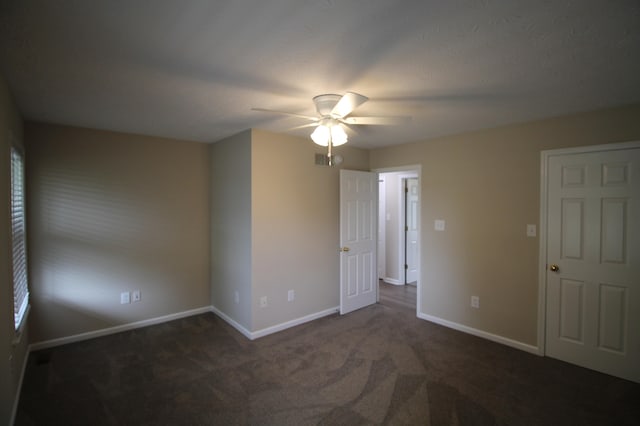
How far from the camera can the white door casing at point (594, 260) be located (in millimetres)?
2670

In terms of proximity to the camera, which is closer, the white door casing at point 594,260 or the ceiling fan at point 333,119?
the ceiling fan at point 333,119

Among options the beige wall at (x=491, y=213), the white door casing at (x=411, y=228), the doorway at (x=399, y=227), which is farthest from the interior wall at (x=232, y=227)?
the white door casing at (x=411, y=228)

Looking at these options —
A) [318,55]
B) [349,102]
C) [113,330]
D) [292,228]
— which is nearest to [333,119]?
[349,102]

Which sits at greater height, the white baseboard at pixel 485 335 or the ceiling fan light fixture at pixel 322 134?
the ceiling fan light fixture at pixel 322 134

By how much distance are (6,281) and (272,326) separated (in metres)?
2.41

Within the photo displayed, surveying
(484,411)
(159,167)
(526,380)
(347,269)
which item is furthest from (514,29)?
(159,167)

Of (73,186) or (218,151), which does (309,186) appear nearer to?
(218,151)

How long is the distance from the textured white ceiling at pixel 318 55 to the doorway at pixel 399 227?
10.1ft

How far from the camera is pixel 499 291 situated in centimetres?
342

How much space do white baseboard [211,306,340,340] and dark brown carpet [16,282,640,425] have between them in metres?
0.11

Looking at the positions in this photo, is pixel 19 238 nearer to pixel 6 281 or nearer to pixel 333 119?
pixel 6 281

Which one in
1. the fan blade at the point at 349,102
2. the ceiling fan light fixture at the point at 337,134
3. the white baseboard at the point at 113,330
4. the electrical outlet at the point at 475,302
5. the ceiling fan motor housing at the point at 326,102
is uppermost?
the ceiling fan motor housing at the point at 326,102

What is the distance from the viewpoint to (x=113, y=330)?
3672 mm

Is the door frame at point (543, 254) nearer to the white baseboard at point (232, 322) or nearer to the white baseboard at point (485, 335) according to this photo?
the white baseboard at point (485, 335)
